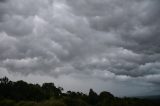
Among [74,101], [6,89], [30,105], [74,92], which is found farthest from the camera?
[74,92]

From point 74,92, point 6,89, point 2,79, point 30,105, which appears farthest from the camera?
point 74,92

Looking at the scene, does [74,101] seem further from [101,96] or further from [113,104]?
[101,96]

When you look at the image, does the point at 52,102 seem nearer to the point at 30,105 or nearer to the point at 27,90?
the point at 30,105

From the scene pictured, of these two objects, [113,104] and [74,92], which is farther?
[74,92]

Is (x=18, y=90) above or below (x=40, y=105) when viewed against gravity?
above

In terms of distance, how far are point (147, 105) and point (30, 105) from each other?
228 feet

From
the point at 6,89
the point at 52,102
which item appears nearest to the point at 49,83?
the point at 6,89

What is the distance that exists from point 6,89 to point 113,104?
56253 millimetres

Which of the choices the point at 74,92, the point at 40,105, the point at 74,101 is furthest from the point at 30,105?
the point at 74,92

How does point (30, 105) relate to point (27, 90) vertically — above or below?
below

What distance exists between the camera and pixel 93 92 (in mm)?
184625

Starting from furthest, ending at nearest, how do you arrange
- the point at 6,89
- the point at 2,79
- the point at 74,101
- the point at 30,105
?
the point at 2,79
the point at 6,89
the point at 74,101
the point at 30,105

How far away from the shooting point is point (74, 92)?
180 meters

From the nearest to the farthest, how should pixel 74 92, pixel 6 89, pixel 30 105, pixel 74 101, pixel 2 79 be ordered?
pixel 30 105 < pixel 74 101 < pixel 6 89 < pixel 2 79 < pixel 74 92
